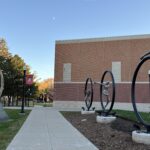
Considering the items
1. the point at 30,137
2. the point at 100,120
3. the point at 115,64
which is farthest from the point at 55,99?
the point at 30,137

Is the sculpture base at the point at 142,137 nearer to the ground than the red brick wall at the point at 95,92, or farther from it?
nearer to the ground

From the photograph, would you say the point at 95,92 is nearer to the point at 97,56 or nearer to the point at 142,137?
the point at 97,56

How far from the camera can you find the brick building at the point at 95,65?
42.6 metres

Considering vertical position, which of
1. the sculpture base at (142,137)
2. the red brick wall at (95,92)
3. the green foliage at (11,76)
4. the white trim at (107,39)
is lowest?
the sculpture base at (142,137)

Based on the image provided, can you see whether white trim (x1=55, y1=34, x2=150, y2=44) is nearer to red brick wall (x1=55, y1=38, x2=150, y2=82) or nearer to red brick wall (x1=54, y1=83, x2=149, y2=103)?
red brick wall (x1=55, y1=38, x2=150, y2=82)

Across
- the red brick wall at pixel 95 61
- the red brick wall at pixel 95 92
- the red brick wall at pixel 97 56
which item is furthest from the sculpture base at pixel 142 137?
the red brick wall at pixel 97 56

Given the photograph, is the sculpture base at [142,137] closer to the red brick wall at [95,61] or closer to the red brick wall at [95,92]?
the red brick wall at [95,92]

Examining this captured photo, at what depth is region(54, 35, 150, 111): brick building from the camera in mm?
42562

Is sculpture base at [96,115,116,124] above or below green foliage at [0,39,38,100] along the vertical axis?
below

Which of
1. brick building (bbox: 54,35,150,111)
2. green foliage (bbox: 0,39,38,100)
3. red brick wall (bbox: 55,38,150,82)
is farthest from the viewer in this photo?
green foliage (bbox: 0,39,38,100)

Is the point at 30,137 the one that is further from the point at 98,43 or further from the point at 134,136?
the point at 98,43

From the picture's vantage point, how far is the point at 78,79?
43938 millimetres

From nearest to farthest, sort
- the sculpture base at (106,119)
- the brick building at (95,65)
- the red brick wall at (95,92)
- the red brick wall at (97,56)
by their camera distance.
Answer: the sculpture base at (106,119) < the red brick wall at (95,92) < the brick building at (95,65) < the red brick wall at (97,56)

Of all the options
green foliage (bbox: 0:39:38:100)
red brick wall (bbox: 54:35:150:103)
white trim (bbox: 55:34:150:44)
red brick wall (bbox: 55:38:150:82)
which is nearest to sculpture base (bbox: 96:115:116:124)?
red brick wall (bbox: 54:35:150:103)
